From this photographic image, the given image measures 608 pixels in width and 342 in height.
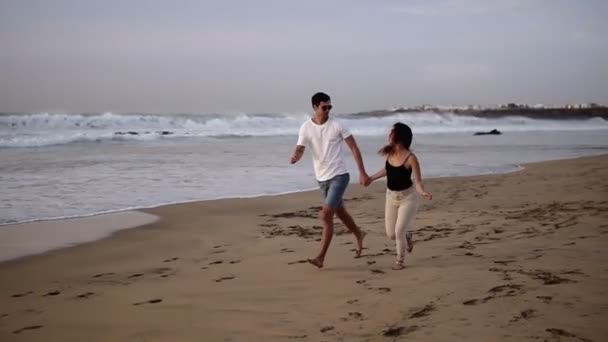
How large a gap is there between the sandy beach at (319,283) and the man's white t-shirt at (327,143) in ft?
3.08

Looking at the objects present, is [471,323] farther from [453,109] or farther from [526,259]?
[453,109]

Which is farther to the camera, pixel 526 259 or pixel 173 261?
pixel 173 261

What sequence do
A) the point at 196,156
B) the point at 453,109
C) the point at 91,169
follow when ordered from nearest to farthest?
1. the point at 91,169
2. the point at 196,156
3. the point at 453,109

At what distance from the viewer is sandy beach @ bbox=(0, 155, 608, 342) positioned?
3674 mm

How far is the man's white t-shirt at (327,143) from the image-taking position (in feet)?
17.8

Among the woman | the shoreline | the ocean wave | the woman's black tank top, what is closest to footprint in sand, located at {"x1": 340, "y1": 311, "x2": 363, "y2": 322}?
the woman

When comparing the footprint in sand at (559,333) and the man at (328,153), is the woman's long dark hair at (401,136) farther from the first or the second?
the footprint in sand at (559,333)

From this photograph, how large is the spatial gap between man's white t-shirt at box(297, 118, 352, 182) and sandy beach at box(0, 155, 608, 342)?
3.08ft

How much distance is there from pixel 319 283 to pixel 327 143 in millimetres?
1354

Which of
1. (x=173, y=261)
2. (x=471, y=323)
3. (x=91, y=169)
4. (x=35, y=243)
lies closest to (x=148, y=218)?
(x=35, y=243)

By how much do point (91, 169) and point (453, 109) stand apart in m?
62.1

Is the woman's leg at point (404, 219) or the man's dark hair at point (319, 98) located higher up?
the man's dark hair at point (319, 98)

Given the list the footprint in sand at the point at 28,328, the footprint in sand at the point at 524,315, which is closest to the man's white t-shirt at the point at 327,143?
the footprint in sand at the point at 524,315

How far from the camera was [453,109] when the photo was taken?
71.6 meters
